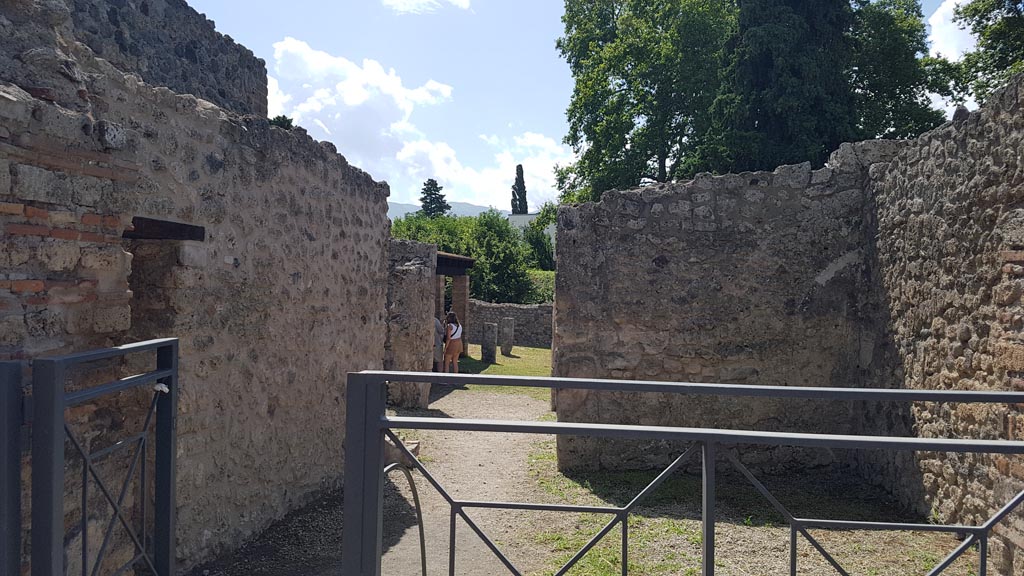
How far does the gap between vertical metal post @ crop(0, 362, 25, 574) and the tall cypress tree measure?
60.5 feet

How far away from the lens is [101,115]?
361 centimetres

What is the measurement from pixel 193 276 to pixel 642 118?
20.8 meters

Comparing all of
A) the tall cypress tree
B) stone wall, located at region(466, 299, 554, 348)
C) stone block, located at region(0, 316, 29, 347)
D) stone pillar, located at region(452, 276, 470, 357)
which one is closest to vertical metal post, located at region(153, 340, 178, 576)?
stone block, located at region(0, 316, 29, 347)

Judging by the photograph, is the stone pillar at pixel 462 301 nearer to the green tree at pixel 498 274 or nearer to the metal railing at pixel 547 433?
the green tree at pixel 498 274

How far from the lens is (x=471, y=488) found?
6.63 metres

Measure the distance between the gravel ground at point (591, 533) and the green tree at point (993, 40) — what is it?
17.0m

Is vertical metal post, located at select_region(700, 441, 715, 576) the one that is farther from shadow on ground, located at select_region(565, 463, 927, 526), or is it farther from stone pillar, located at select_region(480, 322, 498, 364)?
stone pillar, located at select_region(480, 322, 498, 364)

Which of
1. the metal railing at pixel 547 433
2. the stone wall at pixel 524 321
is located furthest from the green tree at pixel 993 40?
the metal railing at pixel 547 433

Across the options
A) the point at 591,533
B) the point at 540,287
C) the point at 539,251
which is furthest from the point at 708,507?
the point at 539,251

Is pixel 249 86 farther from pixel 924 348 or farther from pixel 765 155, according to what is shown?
pixel 765 155

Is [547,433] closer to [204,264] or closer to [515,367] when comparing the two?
[204,264]

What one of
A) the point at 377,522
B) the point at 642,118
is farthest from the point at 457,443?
the point at 642,118

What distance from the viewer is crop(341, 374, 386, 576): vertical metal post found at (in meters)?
2.24

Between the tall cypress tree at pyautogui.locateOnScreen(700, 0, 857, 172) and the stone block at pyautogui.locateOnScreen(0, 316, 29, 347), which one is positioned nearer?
the stone block at pyautogui.locateOnScreen(0, 316, 29, 347)
